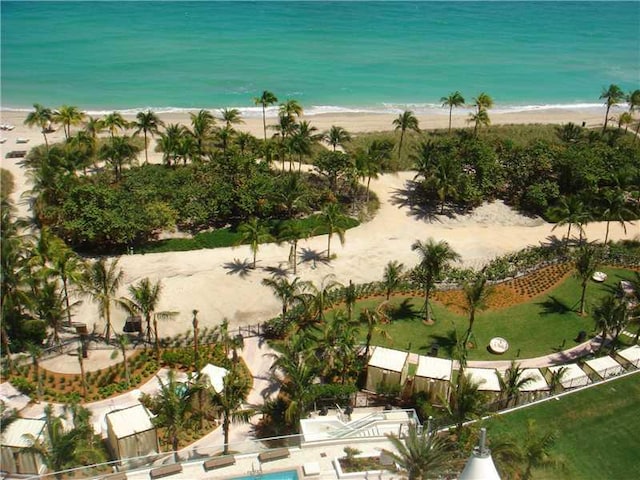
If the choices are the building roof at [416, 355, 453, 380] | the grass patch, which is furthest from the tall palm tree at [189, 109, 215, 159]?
the building roof at [416, 355, 453, 380]

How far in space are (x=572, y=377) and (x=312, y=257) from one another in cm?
1772

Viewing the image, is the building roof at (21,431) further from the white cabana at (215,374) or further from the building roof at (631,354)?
the building roof at (631,354)

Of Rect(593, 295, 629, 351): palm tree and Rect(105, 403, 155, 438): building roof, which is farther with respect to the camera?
Rect(593, 295, 629, 351): palm tree

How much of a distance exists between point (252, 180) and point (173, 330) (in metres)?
15.0

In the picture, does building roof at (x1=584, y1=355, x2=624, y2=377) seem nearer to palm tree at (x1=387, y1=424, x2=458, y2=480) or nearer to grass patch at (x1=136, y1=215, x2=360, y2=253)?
palm tree at (x1=387, y1=424, x2=458, y2=480)

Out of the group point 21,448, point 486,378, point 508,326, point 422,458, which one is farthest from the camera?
point 508,326

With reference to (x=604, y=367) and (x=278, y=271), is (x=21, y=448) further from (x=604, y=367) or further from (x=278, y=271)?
(x=604, y=367)

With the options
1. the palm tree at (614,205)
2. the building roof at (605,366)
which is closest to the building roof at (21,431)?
the building roof at (605,366)

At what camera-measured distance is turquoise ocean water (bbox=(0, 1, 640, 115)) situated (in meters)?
82.6

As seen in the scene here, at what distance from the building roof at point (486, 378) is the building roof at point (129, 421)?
13.5m

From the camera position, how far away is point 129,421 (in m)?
23.6

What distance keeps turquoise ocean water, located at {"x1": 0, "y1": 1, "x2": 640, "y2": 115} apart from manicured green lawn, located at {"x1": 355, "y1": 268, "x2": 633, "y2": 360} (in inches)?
1901

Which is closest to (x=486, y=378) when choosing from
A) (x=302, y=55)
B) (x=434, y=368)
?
(x=434, y=368)

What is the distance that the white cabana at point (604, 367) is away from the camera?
92.4 feet
